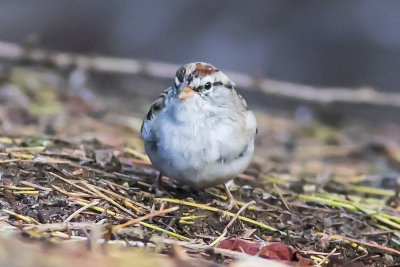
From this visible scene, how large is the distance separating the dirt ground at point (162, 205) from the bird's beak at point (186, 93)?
2.29 feet

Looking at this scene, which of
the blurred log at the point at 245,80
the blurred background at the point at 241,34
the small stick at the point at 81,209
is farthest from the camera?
the blurred background at the point at 241,34

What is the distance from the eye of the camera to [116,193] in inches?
135

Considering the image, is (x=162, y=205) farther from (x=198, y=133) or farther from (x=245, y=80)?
(x=245, y=80)

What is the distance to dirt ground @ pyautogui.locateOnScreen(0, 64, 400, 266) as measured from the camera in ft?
8.43

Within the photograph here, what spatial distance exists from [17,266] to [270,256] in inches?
54.4

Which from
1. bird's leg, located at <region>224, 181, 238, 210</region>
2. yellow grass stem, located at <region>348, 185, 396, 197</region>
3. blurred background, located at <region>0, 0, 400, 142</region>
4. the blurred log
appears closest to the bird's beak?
bird's leg, located at <region>224, 181, 238, 210</region>

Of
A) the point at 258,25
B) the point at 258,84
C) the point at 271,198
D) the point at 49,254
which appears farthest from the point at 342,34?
the point at 49,254

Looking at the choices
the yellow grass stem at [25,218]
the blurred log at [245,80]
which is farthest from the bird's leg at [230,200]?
the blurred log at [245,80]

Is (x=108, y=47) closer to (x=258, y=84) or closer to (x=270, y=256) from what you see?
(x=258, y=84)

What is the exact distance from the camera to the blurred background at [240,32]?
1045 centimetres

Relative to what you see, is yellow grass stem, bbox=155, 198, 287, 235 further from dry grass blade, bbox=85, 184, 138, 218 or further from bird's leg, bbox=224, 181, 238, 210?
dry grass blade, bbox=85, 184, 138, 218

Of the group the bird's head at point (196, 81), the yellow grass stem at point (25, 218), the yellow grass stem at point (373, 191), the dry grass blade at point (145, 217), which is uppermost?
the bird's head at point (196, 81)

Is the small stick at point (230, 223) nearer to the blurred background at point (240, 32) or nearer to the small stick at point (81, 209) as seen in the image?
the small stick at point (81, 209)

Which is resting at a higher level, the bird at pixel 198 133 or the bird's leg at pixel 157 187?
the bird at pixel 198 133
